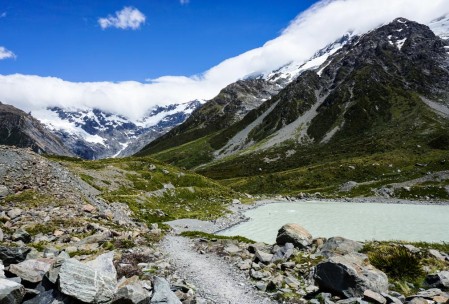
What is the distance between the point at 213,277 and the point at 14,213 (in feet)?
72.5

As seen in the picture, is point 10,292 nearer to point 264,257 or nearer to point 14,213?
point 264,257

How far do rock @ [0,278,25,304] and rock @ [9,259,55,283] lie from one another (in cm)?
139

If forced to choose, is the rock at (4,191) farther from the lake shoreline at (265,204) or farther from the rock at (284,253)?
the rock at (284,253)

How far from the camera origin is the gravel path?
64.5ft

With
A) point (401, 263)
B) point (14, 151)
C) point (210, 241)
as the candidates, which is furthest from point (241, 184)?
point (401, 263)

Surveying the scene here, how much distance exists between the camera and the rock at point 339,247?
2730 cm

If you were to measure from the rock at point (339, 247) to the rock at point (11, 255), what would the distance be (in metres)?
20.1

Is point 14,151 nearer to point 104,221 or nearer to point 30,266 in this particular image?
point 104,221

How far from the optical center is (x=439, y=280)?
19.1 m

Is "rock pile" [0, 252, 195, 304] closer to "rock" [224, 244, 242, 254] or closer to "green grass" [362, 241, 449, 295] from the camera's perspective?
"green grass" [362, 241, 449, 295]

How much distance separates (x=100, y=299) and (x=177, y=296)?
4424mm

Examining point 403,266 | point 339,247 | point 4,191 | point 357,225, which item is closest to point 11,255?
point 403,266

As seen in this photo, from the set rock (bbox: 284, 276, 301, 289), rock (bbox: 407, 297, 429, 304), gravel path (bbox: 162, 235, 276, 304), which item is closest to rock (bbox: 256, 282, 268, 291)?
gravel path (bbox: 162, 235, 276, 304)

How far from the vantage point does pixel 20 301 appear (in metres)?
13.9
